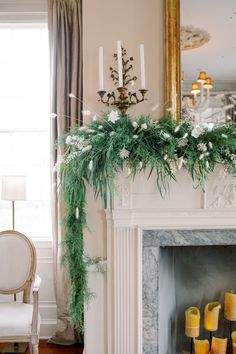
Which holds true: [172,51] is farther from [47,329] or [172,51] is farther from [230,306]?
[47,329]

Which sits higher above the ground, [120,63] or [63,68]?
[63,68]

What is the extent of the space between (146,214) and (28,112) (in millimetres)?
1594

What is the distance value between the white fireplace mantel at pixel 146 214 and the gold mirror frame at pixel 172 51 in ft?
1.65

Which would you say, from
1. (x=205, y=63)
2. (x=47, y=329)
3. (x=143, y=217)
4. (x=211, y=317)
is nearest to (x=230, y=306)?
(x=211, y=317)

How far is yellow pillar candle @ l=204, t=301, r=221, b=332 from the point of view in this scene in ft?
9.20

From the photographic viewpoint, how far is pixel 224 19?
102 inches

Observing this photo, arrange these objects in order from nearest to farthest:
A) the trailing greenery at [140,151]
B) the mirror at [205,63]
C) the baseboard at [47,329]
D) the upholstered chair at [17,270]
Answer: the trailing greenery at [140,151], the mirror at [205,63], the upholstered chair at [17,270], the baseboard at [47,329]

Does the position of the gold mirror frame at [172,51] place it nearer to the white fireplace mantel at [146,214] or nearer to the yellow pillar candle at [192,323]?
the white fireplace mantel at [146,214]

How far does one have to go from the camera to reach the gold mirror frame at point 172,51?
2.54 m

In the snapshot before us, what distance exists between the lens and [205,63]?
2607 millimetres

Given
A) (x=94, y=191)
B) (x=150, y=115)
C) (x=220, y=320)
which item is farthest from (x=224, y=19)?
(x=220, y=320)

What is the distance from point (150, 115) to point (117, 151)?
406mm

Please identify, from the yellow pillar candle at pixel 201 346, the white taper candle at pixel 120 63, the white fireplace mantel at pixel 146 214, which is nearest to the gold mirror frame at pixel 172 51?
the white taper candle at pixel 120 63

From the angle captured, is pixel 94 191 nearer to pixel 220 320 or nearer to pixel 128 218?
pixel 128 218
